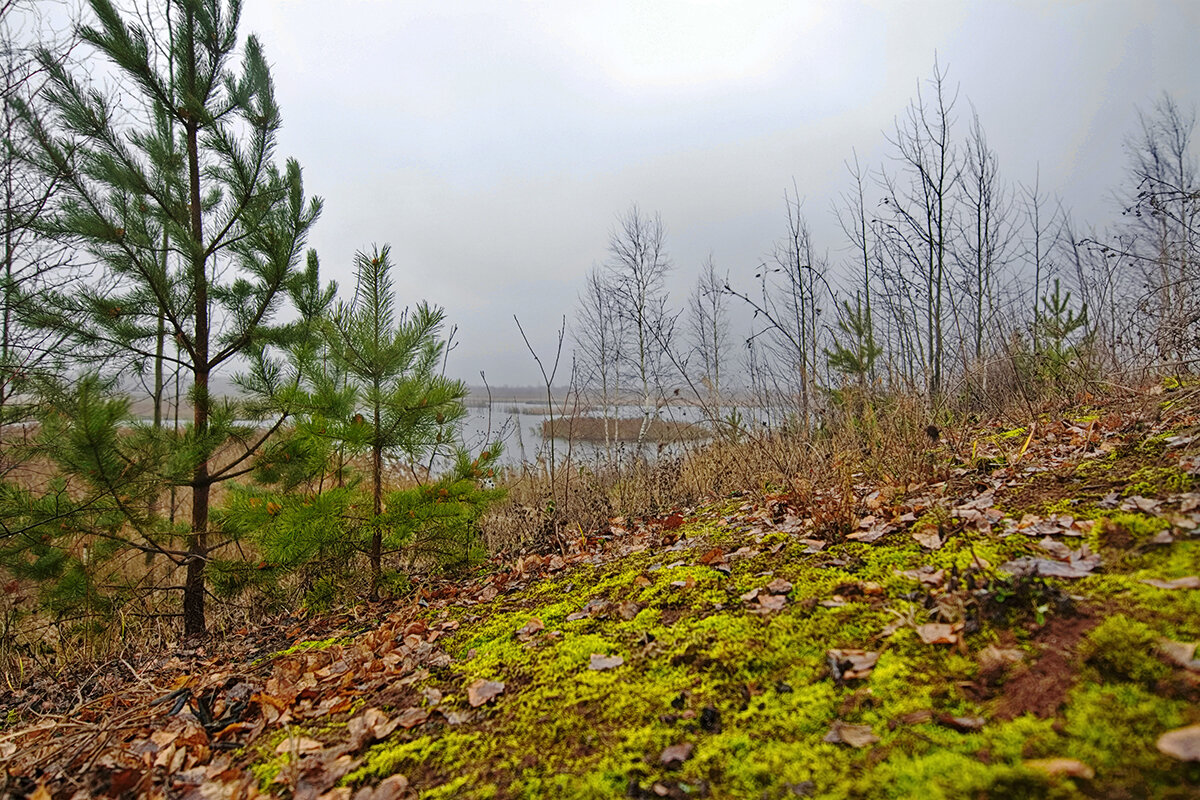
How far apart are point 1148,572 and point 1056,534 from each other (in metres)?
0.46

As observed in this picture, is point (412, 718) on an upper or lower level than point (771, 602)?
lower

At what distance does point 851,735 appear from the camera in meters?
1.19

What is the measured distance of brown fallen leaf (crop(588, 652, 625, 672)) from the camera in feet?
5.75

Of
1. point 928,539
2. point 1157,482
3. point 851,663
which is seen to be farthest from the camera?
point 928,539

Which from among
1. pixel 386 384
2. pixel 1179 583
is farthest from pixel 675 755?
pixel 386 384

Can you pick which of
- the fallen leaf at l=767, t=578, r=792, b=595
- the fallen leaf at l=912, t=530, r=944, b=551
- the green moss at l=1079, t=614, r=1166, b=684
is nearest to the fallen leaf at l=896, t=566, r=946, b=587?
the fallen leaf at l=912, t=530, r=944, b=551

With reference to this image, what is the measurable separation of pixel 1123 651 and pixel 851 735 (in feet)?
1.90

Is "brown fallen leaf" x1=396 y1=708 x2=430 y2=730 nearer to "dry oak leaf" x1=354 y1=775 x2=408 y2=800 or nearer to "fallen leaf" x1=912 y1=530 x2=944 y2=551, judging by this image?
"dry oak leaf" x1=354 y1=775 x2=408 y2=800

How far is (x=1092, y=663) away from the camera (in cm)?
116

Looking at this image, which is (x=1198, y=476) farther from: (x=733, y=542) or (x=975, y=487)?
(x=733, y=542)

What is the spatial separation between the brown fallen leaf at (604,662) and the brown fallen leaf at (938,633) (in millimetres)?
864

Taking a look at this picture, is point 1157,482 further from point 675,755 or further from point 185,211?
point 185,211

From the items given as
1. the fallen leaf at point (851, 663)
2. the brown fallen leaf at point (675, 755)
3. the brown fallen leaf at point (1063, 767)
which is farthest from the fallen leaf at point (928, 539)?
the brown fallen leaf at point (675, 755)

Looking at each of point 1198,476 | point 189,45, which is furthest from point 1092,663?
point 189,45
